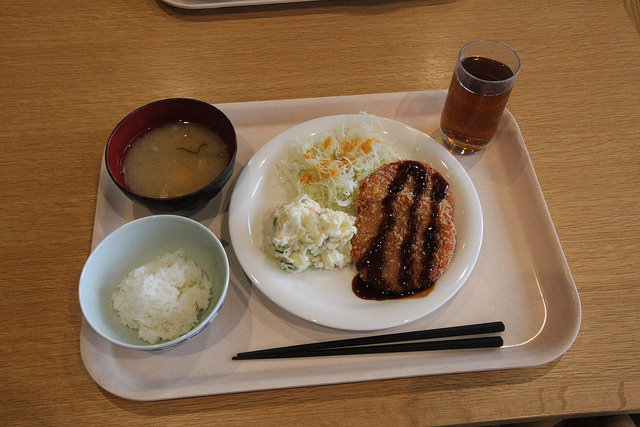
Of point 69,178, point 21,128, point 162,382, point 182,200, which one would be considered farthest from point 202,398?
point 21,128

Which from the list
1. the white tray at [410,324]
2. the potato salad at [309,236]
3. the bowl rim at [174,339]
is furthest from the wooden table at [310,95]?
the potato salad at [309,236]

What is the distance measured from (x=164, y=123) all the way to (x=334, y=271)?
3.11ft

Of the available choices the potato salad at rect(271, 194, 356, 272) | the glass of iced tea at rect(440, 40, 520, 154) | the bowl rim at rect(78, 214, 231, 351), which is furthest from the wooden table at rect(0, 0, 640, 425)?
the potato salad at rect(271, 194, 356, 272)

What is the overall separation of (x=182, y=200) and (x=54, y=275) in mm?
611

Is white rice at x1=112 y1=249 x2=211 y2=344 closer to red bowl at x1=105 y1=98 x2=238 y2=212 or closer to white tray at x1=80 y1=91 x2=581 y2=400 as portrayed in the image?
white tray at x1=80 y1=91 x2=581 y2=400

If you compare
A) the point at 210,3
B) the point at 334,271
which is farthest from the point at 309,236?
the point at 210,3

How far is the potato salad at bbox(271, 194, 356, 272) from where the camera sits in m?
1.56

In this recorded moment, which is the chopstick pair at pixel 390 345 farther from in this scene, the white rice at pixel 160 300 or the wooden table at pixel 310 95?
the white rice at pixel 160 300

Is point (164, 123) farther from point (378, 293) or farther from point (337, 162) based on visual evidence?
point (378, 293)

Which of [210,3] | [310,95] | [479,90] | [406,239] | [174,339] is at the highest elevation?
[479,90]

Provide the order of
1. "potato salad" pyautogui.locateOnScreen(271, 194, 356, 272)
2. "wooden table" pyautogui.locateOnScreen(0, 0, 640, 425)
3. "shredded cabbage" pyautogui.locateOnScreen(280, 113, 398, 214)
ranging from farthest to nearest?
"shredded cabbage" pyautogui.locateOnScreen(280, 113, 398, 214), "potato salad" pyautogui.locateOnScreen(271, 194, 356, 272), "wooden table" pyautogui.locateOnScreen(0, 0, 640, 425)

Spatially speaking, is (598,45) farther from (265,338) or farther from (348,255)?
(265,338)

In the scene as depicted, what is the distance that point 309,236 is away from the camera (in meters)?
1.56

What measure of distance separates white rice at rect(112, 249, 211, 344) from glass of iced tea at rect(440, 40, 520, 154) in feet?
4.11
